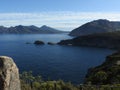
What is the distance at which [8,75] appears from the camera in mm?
13461

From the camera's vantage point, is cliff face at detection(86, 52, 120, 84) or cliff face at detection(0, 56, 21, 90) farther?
cliff face at detection(86, 52, 120, 84)

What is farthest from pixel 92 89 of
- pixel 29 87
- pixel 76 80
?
pixel 76 80

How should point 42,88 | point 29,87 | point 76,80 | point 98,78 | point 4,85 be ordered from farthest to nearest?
point 76,80, point 98,78, point 42,88, point 29,87, point 4,85

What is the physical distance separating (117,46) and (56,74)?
Answer: 115321 millimetres

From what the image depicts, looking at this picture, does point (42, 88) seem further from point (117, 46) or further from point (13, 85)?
point (117, 46)

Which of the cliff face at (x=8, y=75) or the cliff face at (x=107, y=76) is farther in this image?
the cliff face at (x=107, y=76)

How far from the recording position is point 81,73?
9025 cm

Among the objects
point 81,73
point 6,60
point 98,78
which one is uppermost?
point 6,60

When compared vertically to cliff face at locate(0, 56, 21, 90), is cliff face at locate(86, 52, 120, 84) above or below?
below

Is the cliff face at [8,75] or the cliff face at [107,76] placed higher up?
the cliff face at [8,75]

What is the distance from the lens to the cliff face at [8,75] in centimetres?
1327

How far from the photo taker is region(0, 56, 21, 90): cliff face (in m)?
13.3

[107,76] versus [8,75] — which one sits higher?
[8,75]

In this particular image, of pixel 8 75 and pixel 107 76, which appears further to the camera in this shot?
pixel 107 76
